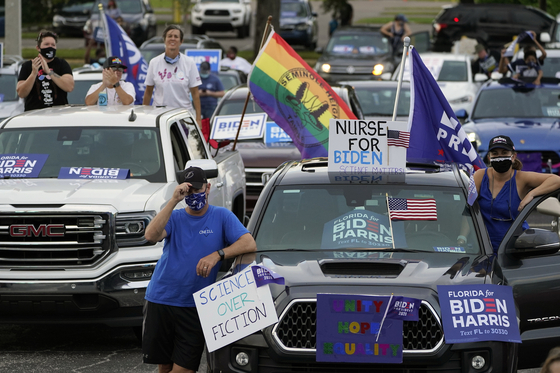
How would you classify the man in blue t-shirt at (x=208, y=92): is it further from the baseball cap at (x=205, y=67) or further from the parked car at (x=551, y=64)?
the parked car at (x=551, y=64)

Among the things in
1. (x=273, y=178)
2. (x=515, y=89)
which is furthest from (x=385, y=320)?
(x=515, y=89)

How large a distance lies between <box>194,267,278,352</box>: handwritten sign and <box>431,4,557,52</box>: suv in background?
26147mm

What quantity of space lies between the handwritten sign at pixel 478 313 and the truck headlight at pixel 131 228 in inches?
114

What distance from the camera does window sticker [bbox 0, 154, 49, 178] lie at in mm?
8148

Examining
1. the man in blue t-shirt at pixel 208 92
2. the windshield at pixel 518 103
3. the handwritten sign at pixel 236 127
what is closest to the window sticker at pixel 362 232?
the handwritten sign at pixel 236 127

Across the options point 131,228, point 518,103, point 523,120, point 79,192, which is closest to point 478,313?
point 131,228

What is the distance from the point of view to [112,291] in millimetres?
7258

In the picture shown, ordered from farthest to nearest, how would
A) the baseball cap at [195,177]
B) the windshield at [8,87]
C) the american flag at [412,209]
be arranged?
1. the windshield at [8,87]
2. the american flag at [412,209]
3. the baseball cap at [195,177]

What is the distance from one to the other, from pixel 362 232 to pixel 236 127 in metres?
6.13

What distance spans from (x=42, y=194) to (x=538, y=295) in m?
3.83

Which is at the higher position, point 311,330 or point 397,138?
point 397,138

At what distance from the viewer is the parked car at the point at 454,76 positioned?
21.7 metres

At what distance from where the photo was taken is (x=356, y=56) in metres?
25.9

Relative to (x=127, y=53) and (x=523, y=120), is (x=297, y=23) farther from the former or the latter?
(x=127, y=53)
